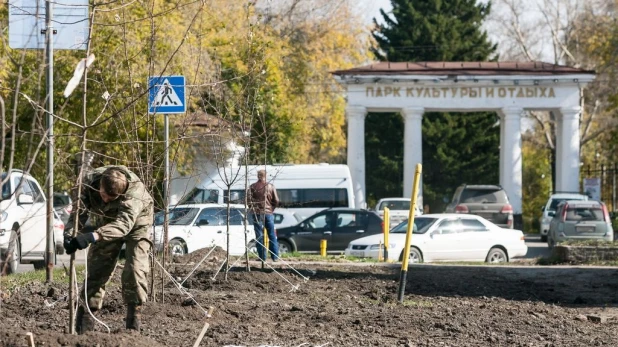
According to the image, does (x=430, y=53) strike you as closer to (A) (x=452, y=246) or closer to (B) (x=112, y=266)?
(A) (x=452, y=246)

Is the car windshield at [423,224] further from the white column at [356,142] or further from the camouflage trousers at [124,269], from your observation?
the white column at [356,142]

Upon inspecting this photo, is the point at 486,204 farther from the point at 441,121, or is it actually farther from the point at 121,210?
the point at 121,210

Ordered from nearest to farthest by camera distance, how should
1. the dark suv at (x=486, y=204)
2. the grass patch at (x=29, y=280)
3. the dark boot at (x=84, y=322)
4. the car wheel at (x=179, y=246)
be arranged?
1. the dark boot at (x=84, y=322)
2. the grass patch at (x=29, y=280)
3. the car wheel at (x=179, y=246)
4. the dark suv at (x=486, y=204)

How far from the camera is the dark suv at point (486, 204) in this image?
1356 inches

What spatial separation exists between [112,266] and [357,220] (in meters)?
18.5

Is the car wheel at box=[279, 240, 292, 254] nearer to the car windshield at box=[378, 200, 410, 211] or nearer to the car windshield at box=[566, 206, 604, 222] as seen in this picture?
the car windshield at box=[566, 206, 604, 222]

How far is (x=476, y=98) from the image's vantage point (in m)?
41.8

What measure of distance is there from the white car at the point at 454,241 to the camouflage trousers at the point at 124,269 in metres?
14.5

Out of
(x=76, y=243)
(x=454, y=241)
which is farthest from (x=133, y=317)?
(x=454, y=241)

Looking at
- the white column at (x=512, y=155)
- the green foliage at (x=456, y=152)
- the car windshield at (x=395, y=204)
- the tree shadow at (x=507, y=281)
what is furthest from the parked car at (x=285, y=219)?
the green foliage at (x=456, y=152)

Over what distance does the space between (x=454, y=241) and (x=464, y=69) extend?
1893 cm

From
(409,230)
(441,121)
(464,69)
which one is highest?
(464,69)

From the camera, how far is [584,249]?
20.5m

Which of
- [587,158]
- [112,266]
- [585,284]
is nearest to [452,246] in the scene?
[585,284]
